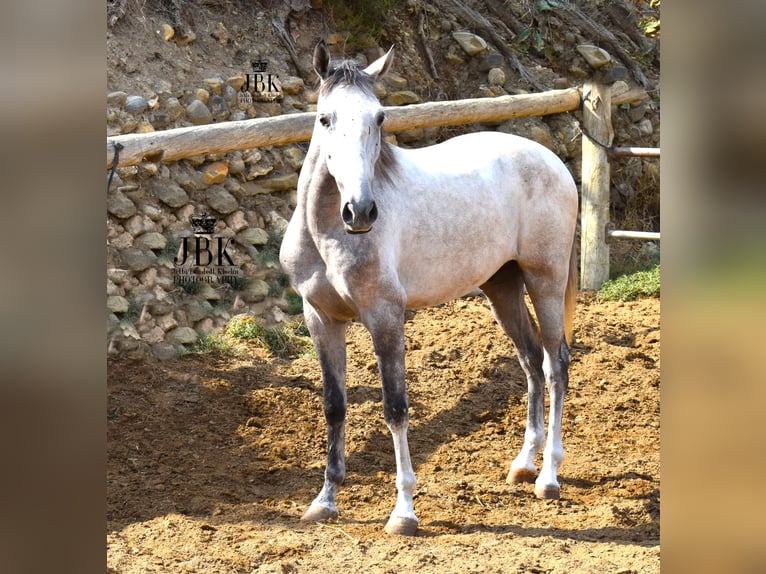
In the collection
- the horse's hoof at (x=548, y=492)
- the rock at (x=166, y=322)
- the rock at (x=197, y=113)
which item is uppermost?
the rock at (x=197, y=113)

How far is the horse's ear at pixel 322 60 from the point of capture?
300 cm

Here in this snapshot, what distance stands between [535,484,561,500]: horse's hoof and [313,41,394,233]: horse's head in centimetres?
154

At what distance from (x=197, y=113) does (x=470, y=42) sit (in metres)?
2.96

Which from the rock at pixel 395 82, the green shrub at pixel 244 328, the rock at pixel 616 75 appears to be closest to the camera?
the green shrub at pixel 244 328

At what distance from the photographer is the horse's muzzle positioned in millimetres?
2709

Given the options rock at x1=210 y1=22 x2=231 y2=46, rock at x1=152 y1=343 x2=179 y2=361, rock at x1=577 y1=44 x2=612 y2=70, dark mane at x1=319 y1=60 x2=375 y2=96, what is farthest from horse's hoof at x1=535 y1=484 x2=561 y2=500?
rock at x1=577 y1=44 x2=612 y2=70

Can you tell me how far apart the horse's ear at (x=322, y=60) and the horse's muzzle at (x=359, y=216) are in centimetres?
60

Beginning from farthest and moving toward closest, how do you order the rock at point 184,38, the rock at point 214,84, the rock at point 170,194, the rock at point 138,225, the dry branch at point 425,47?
the dry branch at point 425,47 → the rock at point 184,38 → the rock at point 214,84 → the rock at point 170,194 → the rock at point 138,225

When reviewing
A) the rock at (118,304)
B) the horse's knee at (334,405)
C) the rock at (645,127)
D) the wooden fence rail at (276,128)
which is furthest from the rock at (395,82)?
the horse's knee at (334,405)

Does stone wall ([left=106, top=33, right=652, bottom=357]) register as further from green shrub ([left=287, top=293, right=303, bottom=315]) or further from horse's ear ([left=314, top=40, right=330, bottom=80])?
horse's ear ([left=314, top=40, right=330, bottom=80])

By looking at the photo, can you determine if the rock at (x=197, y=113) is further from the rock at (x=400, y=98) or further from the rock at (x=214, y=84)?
the rock at (x=400, y=98)

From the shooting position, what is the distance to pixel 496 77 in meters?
7.76
